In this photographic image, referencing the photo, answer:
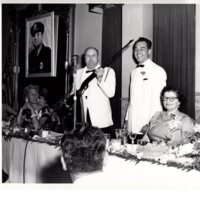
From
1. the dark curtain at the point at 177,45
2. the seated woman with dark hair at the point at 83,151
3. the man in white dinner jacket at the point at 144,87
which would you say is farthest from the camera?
the dark curtain at the point at 177,45

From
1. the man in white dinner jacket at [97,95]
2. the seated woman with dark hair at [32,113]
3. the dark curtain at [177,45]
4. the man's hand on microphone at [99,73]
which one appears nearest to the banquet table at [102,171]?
the seated woman with dark hair at [32,113]

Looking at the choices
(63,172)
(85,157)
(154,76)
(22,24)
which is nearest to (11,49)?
(22,24)

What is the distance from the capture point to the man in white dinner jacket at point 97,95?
2623 mm

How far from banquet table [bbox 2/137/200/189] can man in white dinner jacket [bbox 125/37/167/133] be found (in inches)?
34.7

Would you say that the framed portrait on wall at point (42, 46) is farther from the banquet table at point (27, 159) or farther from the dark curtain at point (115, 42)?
the banquet table at point (27, 159)

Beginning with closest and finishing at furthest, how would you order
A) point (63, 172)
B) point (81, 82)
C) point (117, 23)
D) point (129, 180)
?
point (129, 180) < point (63, 172) < point (81, 82) < point (117, 23)

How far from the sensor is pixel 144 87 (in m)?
2.59

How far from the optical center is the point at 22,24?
446 cm

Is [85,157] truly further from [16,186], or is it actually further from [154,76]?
[154,76]

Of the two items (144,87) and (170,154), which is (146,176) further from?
(144,87)

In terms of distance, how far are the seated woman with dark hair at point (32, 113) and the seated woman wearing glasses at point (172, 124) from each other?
107 cm

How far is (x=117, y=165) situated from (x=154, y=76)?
1159 mm

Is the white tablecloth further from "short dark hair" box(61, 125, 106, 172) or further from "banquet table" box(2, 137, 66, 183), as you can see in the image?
"banquet table" box(2, 137, 66, 183)

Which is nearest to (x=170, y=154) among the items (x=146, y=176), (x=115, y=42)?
(x=146, y=176)
